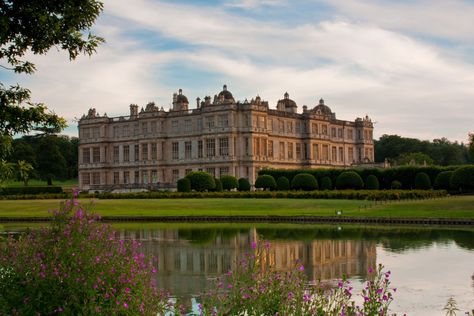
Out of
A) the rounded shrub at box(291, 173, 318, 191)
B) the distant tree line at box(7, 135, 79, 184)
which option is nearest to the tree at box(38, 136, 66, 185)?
the distant tree line at box(7, 135, 79, 184)

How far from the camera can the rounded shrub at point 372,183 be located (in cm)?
6256

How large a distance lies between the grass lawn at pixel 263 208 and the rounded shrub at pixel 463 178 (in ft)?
37.8

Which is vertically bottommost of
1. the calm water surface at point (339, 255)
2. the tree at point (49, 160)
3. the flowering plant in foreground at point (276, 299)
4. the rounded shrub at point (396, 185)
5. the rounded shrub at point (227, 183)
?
the calm water surface at point (339, 255)

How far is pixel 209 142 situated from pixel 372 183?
18.3 m

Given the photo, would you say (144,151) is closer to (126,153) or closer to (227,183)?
(126,153)

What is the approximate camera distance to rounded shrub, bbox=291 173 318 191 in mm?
62678

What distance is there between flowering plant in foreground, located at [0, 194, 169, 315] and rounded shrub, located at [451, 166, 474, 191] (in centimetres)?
5144

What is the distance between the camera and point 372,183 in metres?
62.8

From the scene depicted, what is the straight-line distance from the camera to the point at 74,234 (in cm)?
→ 940

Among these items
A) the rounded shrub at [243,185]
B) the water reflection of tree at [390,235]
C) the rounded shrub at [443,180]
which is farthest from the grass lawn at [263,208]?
the rounded shrub at [443,180]

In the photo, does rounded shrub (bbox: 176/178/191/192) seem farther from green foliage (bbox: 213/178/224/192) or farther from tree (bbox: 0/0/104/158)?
tree (bbox: 0/0/104/158)

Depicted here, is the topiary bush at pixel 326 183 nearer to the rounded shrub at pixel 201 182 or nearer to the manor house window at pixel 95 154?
the rounded shrub at pixel 201 182

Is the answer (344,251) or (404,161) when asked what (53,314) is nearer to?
(344,251)

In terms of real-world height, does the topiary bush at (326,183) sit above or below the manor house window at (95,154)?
below
